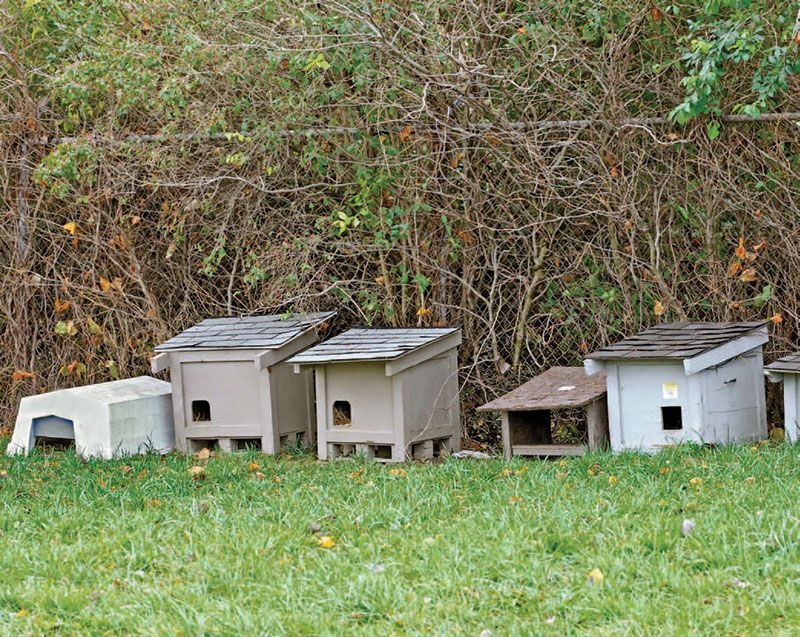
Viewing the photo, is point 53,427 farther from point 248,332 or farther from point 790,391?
point 790,391

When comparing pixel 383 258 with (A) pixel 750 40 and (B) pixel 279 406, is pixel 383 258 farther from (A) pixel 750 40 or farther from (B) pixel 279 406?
(A) pixel 750 40

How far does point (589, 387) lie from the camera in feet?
22.7

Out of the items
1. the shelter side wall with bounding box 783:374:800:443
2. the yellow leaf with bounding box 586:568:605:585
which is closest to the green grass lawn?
the yellow leaf with bounding box 586:568:605:585

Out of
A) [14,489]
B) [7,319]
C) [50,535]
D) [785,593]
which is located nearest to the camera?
[785,593]

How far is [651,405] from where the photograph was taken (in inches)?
257

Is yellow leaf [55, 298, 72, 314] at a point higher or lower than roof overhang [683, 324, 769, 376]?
higher

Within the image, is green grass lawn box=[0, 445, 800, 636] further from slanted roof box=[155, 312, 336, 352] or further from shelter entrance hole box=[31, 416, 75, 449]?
shelter entrance hole box=[31, 416, 75, 449]

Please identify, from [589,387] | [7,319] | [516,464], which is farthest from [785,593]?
[7,319]

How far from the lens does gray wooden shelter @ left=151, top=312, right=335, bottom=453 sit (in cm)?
757

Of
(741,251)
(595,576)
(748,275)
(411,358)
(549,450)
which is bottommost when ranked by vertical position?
(595,576)

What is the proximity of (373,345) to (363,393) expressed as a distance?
303 mm

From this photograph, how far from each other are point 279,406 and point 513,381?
1561mm

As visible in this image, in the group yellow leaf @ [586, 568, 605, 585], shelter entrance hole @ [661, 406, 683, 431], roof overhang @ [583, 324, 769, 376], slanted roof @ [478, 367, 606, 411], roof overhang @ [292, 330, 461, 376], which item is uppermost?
roof overhang @ [292, 330, 461, 376]

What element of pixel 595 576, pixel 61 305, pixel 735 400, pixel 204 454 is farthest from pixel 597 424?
pixel 61 305
